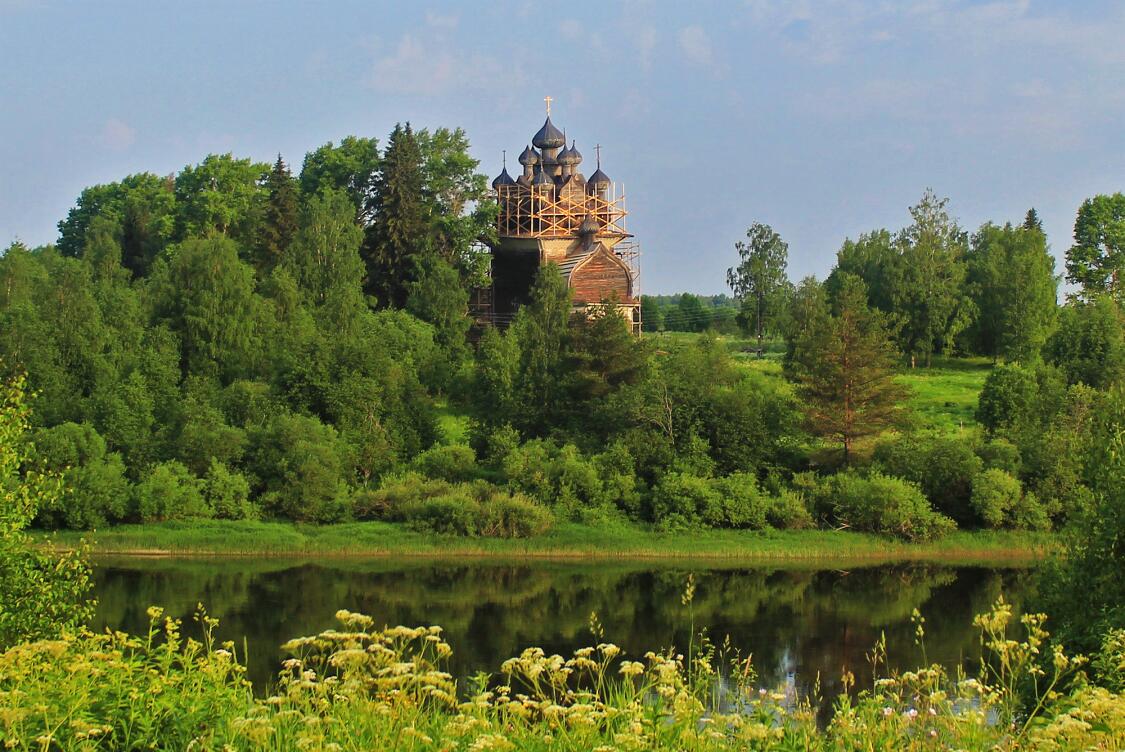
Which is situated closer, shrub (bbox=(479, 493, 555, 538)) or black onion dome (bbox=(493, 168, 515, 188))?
shrub (bbox=(479, 493, 555, 538))

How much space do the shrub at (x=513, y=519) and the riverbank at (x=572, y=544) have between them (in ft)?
1.01

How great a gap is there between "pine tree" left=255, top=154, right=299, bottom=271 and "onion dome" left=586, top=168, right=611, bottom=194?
12492mm

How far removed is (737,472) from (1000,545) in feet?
24.0

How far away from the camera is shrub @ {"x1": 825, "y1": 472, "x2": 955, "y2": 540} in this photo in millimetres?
34219

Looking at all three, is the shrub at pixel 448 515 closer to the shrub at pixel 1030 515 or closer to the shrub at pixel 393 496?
the shrub at pixel 393 496

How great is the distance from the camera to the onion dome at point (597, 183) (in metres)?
54.4

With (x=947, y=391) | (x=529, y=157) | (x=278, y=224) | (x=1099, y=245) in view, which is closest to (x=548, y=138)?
(x=529, y=157)

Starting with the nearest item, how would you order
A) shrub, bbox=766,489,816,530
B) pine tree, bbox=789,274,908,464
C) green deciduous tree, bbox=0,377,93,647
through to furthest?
green deciduous tree, bbox=0,377,93,647
shrub, bbox=766,489,816,530
pine tree, bbox=789,274,908,464

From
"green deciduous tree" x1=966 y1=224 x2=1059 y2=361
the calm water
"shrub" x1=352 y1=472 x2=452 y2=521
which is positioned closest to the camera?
the calm water

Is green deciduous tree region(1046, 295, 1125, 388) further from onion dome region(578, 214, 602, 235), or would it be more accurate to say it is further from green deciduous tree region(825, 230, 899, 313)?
onion dome region(578, 214, 602, 235)

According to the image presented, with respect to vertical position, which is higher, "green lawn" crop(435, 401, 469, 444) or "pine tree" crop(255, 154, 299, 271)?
"pine tree" crop(255, 154, 299, 271)

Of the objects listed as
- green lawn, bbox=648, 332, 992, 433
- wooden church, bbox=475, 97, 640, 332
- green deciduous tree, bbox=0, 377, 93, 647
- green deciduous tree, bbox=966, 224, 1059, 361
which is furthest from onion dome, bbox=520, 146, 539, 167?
green deciduous tree, bbox=0, 377, 93, 647

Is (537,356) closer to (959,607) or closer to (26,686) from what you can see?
(959,607)

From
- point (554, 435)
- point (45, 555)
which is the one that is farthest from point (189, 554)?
point (45, 555)
